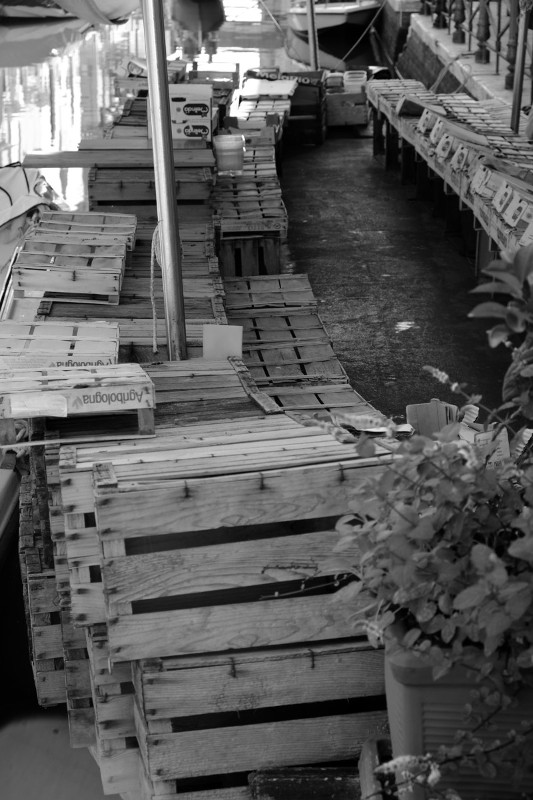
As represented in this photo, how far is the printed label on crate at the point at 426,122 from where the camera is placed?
11.2m

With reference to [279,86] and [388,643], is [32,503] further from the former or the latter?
[279,86]

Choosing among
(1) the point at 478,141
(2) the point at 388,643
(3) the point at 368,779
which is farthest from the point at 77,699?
(1) the point at 478,141

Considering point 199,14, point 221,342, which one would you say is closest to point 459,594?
point 221,342

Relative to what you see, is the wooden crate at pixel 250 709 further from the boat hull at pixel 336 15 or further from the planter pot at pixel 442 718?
the boat hull at pixel 336 15

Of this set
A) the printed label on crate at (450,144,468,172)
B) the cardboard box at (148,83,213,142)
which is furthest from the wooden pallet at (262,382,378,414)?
the cardboard box at (148,83,213,142)

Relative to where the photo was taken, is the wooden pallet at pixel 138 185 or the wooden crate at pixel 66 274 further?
the wooden pallet at pixel 138 185

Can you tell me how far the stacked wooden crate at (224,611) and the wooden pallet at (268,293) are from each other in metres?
4.12

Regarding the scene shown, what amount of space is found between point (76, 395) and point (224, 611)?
1.05m

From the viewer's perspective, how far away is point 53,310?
20.5 ft

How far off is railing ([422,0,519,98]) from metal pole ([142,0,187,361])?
11.3 metres

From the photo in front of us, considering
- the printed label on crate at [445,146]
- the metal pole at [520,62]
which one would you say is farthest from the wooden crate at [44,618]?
the metal pole at [520,62]

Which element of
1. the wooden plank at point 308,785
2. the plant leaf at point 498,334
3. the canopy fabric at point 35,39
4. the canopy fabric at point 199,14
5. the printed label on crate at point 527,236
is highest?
the plant leaf at point 498,334

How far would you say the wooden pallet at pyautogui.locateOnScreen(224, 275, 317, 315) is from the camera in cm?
740

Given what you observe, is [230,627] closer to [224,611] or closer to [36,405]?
[224,611]
